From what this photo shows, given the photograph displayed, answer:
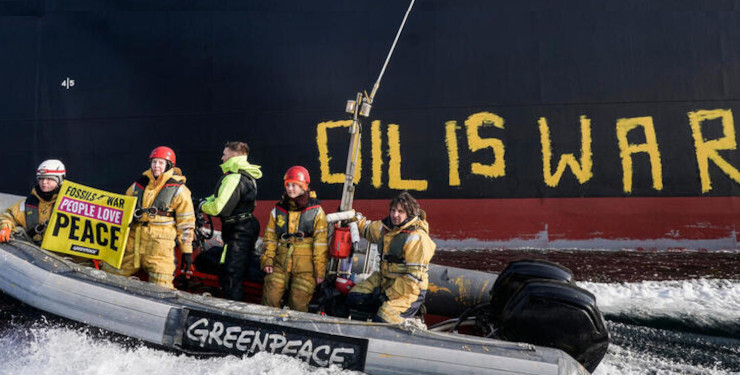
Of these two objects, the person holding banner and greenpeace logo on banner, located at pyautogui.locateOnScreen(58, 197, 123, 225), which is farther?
the person holding banner

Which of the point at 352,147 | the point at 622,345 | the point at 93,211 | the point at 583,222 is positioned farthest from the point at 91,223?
the point at 583,222

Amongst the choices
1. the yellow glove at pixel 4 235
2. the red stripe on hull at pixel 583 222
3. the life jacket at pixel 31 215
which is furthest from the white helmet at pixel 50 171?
the red stripe on hull at pixel 583 222

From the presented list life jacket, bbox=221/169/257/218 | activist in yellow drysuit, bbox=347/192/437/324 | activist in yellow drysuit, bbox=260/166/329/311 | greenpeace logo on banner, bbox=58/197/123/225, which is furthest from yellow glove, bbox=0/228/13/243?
activist in yellow drysuit, bbox=347/192/437/324

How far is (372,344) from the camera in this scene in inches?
109

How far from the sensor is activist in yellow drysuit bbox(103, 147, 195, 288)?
362 cm

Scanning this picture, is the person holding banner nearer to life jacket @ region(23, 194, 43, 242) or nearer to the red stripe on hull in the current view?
life jacket @ region(23, 194, 43, 242)

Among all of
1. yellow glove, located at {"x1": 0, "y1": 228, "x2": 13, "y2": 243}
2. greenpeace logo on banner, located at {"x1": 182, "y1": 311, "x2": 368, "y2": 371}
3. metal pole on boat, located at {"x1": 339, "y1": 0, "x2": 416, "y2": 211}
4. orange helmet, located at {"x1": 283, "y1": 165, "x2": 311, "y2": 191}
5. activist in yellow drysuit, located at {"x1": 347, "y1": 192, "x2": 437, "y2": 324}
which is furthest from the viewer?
metal pole on boat, located at {"x1": 339, "y1": 0, "x2": 416, "y2": 211}

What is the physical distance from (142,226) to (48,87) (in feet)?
22.6

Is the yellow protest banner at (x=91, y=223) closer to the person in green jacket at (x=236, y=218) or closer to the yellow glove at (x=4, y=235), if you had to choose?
the yellow glove at (x=4, y=235)

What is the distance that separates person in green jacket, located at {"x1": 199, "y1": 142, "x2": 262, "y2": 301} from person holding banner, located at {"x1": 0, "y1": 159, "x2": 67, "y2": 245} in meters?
1.22

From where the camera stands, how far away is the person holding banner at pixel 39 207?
3.87 metres

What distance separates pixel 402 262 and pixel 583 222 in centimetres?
585

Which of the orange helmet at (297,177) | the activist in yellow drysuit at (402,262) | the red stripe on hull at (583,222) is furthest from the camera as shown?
the red stripe on hull at (583,222)

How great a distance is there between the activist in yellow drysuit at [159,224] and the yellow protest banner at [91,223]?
11 cm
